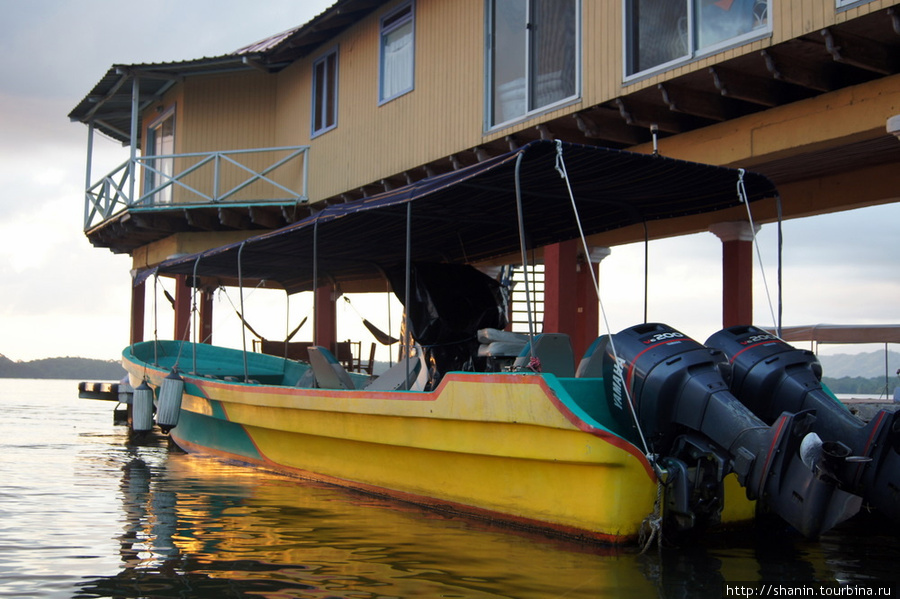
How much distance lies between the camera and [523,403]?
19.6 feet

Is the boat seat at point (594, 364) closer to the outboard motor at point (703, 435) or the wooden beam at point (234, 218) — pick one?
the outboard motor at point (703, 435)

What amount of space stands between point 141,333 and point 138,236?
2.84 meters

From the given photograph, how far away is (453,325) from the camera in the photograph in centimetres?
888

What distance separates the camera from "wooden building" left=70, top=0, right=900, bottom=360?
27.1 ft

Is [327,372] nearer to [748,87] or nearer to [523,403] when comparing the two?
[523,403]

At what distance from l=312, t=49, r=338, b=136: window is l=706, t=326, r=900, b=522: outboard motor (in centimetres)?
1096

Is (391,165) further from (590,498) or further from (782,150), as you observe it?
(590,498)

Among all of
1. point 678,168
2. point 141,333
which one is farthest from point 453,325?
point 141,333

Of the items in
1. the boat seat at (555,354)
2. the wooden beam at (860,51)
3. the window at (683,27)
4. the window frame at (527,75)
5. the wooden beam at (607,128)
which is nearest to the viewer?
the boat seat at (555,354)

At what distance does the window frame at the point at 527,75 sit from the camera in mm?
10289

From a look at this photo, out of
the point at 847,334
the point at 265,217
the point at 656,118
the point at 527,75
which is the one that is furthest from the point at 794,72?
the point at 847,334

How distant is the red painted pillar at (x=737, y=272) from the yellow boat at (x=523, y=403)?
4.25 m

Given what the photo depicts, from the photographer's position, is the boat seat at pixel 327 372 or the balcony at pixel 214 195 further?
the balcony at pixel 214 195

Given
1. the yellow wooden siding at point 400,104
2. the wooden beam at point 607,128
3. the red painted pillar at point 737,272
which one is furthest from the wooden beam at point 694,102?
the red painted pillar at point 737,272
